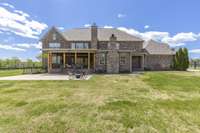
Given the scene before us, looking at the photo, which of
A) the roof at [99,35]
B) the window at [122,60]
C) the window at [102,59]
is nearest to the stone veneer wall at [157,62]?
the roof at [99,35]

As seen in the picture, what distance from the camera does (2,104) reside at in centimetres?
604

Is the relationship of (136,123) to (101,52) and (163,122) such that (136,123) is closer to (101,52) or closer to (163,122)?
(163,122)

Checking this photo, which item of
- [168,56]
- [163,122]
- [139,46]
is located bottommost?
[163,122]

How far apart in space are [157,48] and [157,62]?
325 centimetres

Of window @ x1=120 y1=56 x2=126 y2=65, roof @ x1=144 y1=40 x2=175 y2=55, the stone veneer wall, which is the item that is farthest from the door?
window @ x1=120 y1=56 x2=126 y2=65

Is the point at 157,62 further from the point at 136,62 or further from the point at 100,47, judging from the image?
the point at 100,47

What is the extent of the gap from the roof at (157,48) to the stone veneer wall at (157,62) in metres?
0.75

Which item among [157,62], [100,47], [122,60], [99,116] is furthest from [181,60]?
[99,116]

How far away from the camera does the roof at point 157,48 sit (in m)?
Answer: 27.6

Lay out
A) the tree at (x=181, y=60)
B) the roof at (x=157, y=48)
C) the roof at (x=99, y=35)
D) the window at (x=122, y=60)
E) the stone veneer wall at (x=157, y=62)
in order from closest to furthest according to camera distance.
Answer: the window at (x=122, y=60) < the tree at (x=181, y=60) < the roof at (x=99, y=35) < the stone veneer wall at (x=157, y=62) < the roof at (x=157, y=48)

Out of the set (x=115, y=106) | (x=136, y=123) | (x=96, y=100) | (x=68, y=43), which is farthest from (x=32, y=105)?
(x=68, y=43)

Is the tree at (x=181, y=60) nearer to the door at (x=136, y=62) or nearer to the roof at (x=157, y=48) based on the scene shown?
the roof at (x=157, y=48)

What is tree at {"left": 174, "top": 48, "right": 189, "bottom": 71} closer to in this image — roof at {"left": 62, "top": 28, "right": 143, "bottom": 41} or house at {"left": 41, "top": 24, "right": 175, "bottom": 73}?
house at {"left": 41, "top": 24, "right": 175, "bottom": 73}

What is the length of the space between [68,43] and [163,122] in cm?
2389
